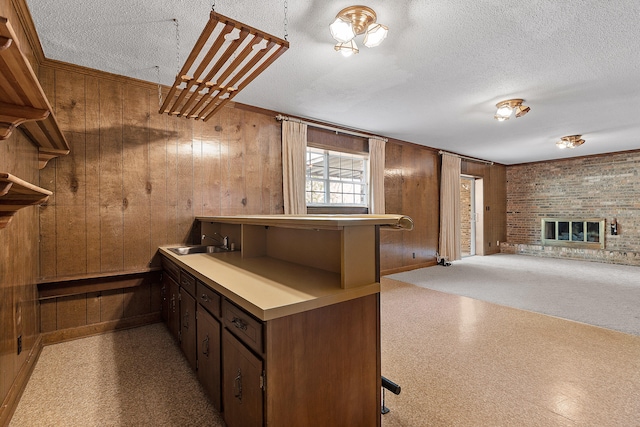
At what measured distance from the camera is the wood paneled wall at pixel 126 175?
8.79ft

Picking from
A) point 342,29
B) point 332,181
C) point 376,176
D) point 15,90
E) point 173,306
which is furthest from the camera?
point 376,176

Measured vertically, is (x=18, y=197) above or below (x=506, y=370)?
above

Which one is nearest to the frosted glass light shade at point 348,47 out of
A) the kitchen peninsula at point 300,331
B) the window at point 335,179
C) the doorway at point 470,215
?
the kitchen peninsula at point 300,331

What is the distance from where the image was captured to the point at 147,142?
3082 mm

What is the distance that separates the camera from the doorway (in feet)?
25.3

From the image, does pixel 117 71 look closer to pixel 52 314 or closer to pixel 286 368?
pixel 52 314

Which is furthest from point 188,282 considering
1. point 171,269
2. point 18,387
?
point 18,387

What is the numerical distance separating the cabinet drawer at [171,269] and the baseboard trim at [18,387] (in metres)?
1.07

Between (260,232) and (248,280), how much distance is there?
89 centimetres

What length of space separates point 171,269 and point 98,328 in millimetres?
1057

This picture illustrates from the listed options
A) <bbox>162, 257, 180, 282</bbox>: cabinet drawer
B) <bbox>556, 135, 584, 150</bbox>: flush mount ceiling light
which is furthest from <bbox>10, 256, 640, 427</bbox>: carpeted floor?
<bbox>556, 135, 584, 150</bbox>: flush mount ceiling light

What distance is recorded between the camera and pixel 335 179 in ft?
15.7

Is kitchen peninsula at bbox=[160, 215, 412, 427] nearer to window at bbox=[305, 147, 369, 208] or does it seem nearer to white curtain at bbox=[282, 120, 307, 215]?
white curtain at bbox=[282, 120, 307, 215]

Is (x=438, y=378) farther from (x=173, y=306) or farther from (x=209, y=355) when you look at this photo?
(x=173, y=306)
